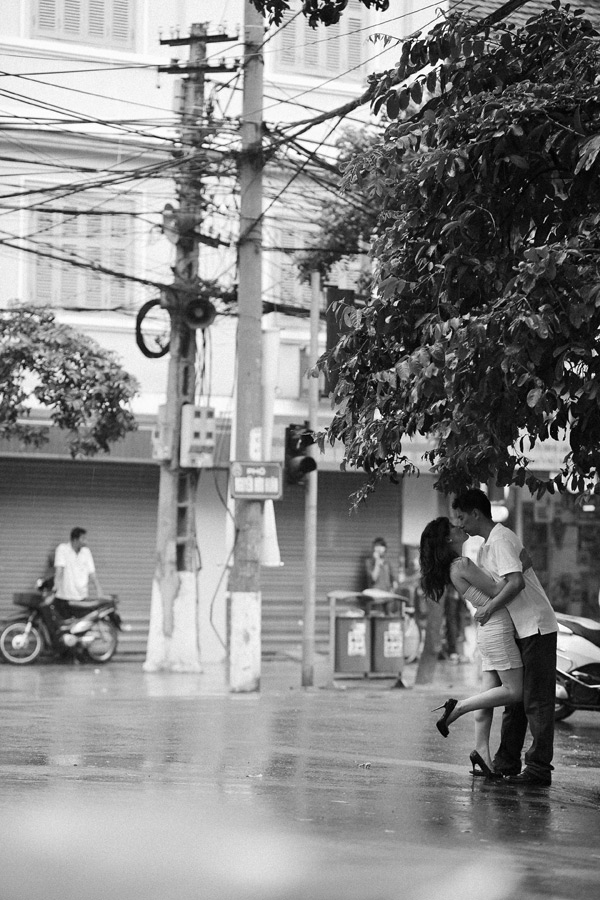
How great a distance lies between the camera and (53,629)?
19.7 metres

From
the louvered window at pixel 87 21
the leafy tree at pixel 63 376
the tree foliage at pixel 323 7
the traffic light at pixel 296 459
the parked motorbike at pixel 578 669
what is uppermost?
the louvered window at pixel 87 21

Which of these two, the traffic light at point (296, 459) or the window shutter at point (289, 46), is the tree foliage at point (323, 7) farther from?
the window shutter at point (289, 46)

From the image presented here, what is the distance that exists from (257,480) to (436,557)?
301 inches

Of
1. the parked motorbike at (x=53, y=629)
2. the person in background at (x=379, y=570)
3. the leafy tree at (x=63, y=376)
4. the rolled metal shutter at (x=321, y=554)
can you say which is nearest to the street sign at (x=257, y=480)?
the leafy tree at (x=63, y=376)

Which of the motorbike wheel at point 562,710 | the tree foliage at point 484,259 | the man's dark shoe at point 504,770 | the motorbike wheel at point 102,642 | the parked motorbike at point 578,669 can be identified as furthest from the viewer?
the motorbike wheel at point 102,642

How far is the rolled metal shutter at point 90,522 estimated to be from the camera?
20953 millimetres

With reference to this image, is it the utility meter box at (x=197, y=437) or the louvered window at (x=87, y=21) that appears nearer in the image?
the utility meter box at (x=197, y=437)

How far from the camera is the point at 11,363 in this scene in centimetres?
1738

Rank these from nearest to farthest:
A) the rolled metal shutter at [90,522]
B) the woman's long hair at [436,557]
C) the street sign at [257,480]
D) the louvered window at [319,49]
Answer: the woman's long hair at [436,557] → the street sign at [257,480] → the rolled metal shutter at [90,522] → the louvered window at [319,49]

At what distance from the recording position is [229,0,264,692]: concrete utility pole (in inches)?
633

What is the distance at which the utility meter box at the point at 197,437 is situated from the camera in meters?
18.0

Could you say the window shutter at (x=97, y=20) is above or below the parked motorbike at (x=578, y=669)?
above

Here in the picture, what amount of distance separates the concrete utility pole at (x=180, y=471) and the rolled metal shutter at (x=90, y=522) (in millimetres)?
2837

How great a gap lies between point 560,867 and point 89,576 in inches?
609
